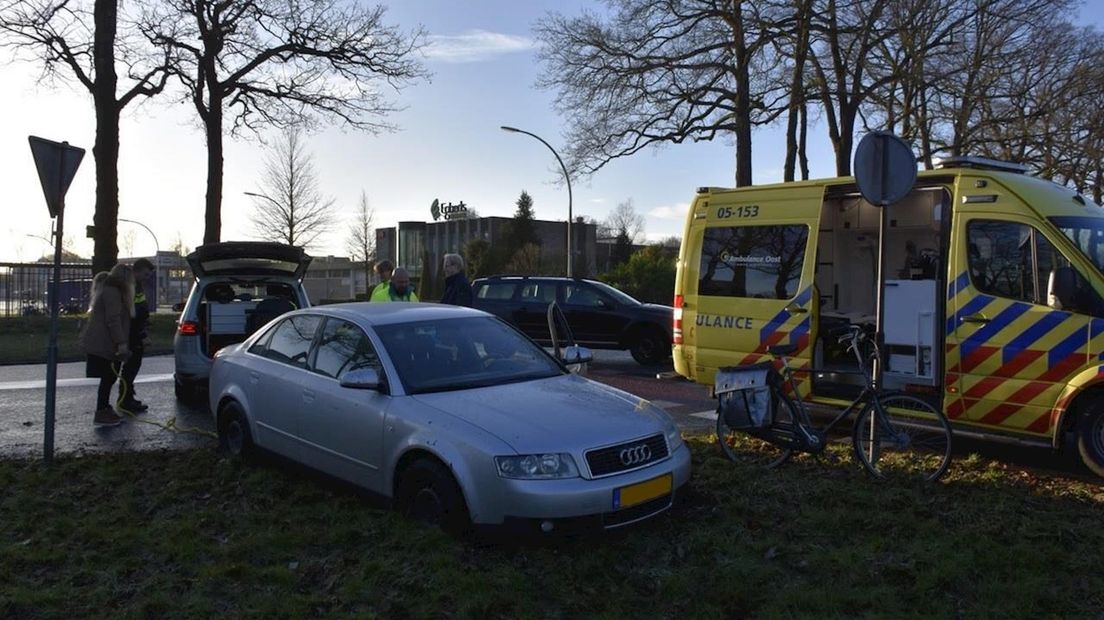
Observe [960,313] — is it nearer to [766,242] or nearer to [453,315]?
[766,242]

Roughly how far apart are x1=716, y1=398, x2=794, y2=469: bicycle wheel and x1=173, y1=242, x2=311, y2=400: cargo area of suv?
5.40 meters

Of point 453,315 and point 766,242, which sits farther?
point 766,242

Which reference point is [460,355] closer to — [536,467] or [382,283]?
[536,467]

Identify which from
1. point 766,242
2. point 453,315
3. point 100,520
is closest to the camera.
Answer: point 100,520

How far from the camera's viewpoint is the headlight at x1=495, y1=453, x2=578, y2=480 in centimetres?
453

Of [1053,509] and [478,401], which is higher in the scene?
[478,401]

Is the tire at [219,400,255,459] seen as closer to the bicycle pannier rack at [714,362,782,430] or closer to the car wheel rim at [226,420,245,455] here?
the car wheel rim at [226,420,245,455]

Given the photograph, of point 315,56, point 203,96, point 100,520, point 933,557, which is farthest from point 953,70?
point 100,520

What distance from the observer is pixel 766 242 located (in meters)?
8.57

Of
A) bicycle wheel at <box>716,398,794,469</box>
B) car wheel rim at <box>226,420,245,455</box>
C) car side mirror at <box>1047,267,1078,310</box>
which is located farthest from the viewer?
car wheel rim at <box>226,420,245,455</box>

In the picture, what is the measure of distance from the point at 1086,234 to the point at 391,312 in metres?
5.45

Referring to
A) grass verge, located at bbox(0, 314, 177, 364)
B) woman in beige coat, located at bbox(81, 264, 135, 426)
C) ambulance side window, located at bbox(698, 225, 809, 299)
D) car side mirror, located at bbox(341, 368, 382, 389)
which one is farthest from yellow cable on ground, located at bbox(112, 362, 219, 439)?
grass verge, located at bbox(0, 314, 177, 364)

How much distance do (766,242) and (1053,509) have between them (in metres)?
3.77

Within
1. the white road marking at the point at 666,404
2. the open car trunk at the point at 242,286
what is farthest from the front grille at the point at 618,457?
the open car trunk at the point at 242,286
